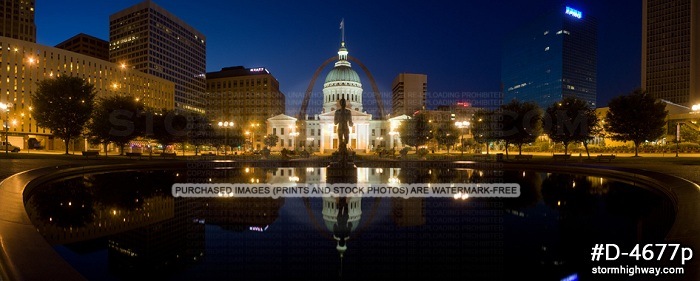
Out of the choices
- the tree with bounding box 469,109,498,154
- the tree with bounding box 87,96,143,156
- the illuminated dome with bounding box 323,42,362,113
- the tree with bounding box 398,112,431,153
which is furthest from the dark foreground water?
the illuminated dome with bounding box 323,42,362,113

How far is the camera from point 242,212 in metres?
13.6

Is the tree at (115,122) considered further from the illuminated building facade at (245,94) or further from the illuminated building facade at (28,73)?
Answer: the illuminated building facade at (245,94)

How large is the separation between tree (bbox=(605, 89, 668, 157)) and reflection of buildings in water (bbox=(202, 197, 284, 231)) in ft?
160

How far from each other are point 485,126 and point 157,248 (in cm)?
5321

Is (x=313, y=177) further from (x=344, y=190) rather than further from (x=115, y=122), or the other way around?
(x=115, y=122)

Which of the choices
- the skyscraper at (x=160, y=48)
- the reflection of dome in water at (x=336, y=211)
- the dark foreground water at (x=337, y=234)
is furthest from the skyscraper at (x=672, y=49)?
the skyscraper at (x=160, y=48)

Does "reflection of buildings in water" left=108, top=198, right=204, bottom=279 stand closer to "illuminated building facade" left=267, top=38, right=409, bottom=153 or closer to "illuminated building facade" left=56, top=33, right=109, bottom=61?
"illuminated building facade" left=267, top=38, right=409, bottom=153

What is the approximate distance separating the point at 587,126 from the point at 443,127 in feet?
95.3

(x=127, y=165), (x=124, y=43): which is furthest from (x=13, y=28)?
(x=127, y=165)

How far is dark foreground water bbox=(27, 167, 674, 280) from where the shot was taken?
8.32m

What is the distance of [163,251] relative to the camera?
9.47 metres

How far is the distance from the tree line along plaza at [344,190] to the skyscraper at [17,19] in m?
162

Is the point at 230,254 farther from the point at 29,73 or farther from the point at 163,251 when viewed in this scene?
the point at 29,73

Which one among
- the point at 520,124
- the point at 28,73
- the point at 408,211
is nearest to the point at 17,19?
the point at 28,73
